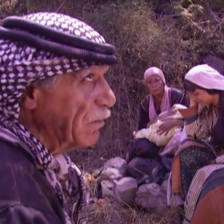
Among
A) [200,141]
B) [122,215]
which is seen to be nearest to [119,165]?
[122,215]

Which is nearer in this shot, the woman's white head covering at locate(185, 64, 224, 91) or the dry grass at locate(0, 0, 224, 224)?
the woman's white head covering at locate(185, 64, 224, 91)

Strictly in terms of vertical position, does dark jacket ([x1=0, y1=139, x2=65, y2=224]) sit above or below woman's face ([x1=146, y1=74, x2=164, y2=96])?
above

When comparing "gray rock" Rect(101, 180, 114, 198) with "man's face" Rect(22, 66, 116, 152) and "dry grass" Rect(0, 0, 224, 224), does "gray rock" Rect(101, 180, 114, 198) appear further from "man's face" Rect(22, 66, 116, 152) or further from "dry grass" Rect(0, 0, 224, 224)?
"man's face" Rect(22, 66, 116, 152)

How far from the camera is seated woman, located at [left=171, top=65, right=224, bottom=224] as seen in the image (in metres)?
3.57

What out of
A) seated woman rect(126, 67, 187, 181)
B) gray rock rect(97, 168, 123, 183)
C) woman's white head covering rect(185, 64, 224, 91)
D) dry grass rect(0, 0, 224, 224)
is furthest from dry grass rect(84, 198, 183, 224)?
woman's white head covering rect(185, 64, 224, 91)

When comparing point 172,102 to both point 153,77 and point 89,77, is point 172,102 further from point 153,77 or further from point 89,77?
point 89,77

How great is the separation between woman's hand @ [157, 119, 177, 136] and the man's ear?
3497 mm

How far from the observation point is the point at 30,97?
1.30 meters

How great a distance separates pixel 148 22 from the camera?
687cm

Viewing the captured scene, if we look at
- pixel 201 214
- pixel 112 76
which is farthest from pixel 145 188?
pixel 112 76

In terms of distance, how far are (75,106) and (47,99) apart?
7 centimetres

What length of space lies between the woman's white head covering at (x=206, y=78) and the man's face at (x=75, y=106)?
2.44 metres

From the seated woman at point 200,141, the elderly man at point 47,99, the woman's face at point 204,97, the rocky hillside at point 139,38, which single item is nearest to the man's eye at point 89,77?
the elderly man at point 47,99

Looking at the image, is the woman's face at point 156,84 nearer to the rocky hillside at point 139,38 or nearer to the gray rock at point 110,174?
the gray rock at point 110,174
